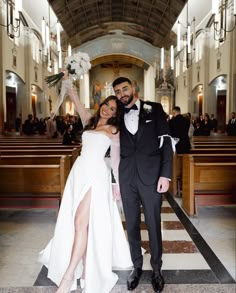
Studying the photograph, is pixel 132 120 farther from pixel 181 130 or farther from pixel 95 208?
pixel 181 130

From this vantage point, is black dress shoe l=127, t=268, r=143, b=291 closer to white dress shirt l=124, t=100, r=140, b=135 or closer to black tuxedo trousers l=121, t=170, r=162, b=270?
black tuxedo trousers l=121, t=170, r=162, b=270

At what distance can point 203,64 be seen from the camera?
19234mm

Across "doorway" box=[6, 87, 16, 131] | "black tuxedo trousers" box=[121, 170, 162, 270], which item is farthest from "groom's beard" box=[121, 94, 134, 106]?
"doorway" box=[6, 87, 16, 131]

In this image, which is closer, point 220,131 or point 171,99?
point 220,131

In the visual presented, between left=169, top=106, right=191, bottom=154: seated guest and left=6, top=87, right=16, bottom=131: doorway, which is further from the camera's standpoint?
left=6, top=87, right=16, bottom=131: doorway

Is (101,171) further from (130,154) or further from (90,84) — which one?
(90,84)

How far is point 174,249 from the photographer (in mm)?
3459

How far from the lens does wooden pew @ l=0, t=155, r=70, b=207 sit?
4.36 m

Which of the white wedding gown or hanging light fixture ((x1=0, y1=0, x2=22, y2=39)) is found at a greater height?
hanging light fixture ((x1=0, y1=0, x2=22, y2=39))

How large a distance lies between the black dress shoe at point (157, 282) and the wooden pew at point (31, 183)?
1.96m

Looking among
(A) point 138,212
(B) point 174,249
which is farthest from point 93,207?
(B) point 174,249

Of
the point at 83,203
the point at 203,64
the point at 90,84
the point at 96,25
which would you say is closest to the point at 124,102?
the point at 83,203

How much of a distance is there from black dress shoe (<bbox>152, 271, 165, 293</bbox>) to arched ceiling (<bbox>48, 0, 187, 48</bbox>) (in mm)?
16632

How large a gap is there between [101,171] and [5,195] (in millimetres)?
2220
